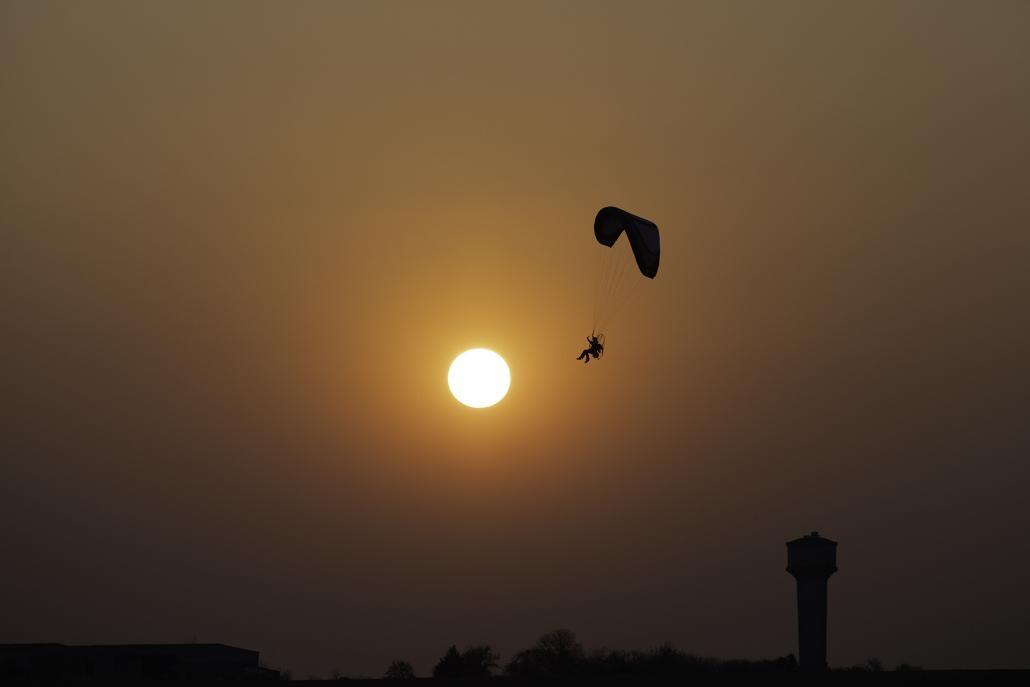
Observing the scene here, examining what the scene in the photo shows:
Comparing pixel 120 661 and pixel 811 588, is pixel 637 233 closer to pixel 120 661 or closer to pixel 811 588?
pixel 811 588

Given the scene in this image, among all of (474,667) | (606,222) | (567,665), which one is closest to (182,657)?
(474,667)

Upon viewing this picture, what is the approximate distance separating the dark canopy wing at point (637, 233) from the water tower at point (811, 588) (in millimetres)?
31096

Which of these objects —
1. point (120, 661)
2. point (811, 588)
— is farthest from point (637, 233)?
point (120, 661)

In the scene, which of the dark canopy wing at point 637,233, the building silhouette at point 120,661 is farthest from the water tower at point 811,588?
the building silhouette at point 120,661

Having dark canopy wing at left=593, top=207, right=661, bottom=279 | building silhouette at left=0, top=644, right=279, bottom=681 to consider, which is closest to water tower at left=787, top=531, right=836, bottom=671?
dark canopy wing at left=593, top=207, right=661, bottom=279

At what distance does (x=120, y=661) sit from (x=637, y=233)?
59382mm

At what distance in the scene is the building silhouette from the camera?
4158 inches

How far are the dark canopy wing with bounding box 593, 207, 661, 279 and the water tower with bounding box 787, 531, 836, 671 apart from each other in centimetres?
3110

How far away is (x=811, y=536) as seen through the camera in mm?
94312

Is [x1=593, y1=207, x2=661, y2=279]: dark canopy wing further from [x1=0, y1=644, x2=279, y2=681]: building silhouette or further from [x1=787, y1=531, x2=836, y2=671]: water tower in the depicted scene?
[x1=0, y1=644, x2=279, y2=681]: building silhouette

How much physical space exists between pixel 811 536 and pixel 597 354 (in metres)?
34.7

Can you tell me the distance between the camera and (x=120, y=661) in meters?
108

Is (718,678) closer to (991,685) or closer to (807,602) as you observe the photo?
(991,685)

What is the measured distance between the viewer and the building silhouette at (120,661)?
105625mm
